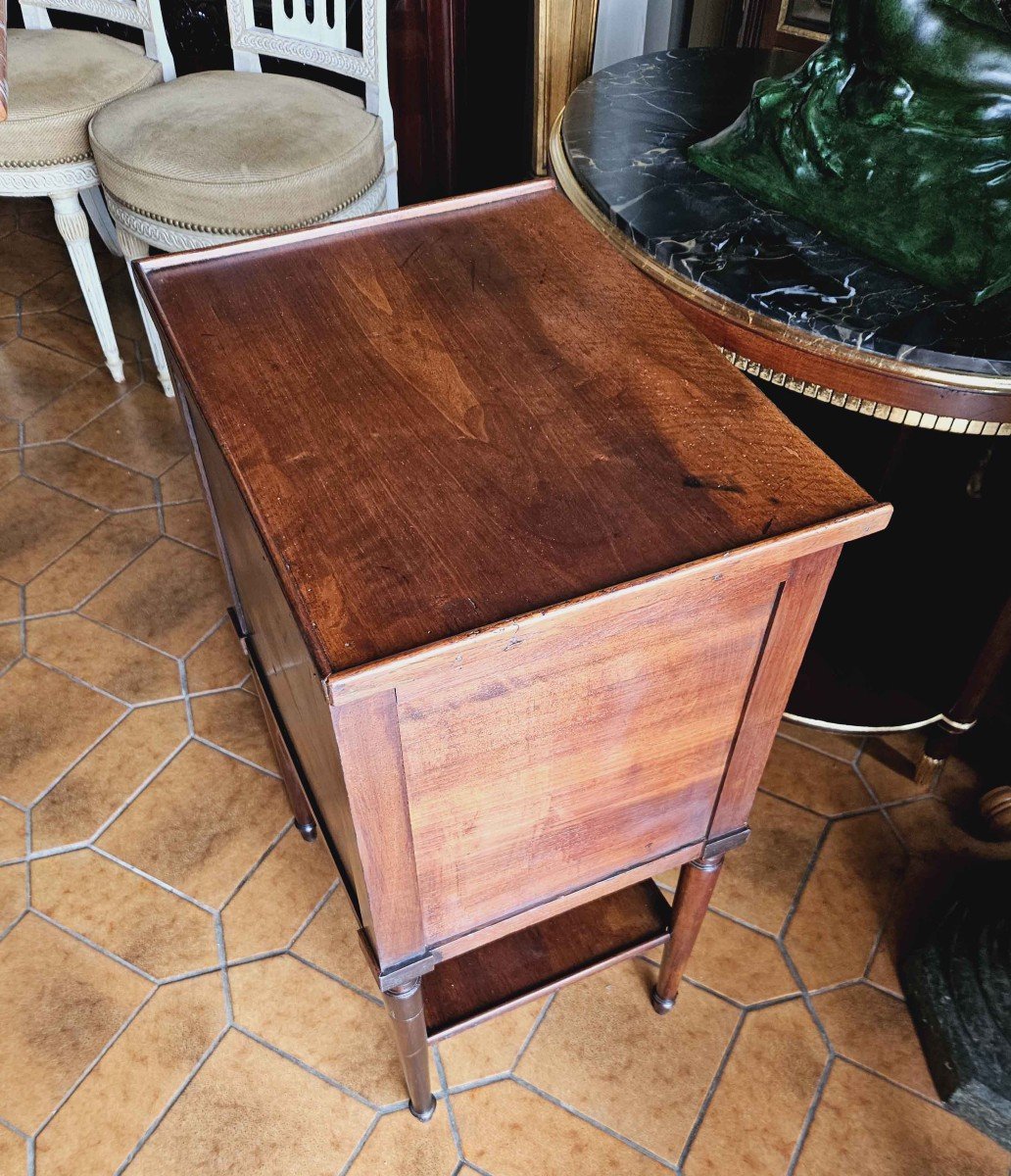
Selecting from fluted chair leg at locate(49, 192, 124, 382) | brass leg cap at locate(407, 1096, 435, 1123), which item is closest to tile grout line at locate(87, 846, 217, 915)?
brass leg cap at locate(407, 1096, 435, 1123)

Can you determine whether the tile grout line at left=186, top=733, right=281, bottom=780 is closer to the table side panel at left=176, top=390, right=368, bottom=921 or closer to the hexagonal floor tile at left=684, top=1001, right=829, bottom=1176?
the table side panel at left=176, top=390, right=368, bottom=921

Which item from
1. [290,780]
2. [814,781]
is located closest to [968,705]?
[814,781]

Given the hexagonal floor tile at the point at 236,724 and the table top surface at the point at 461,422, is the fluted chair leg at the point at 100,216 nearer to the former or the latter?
the hexagonal floor tile at the point at 236,724

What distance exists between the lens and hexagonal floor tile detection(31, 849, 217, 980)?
1.57 m

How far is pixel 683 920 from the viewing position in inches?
51.9

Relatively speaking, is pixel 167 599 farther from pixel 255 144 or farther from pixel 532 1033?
pixel 532 1033

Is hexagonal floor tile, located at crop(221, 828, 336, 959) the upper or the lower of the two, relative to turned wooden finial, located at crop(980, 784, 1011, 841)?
lower

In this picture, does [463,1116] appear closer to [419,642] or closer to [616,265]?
[419,642]

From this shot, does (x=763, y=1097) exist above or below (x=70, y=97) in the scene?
below

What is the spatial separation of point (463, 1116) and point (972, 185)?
4.54ft

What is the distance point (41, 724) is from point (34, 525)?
58 centimetres

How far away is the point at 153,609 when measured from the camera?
6.86 ft

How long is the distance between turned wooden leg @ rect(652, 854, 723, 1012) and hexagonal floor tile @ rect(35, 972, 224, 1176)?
66cm

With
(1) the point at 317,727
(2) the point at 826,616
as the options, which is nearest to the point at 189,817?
(1) the point at 317,727
